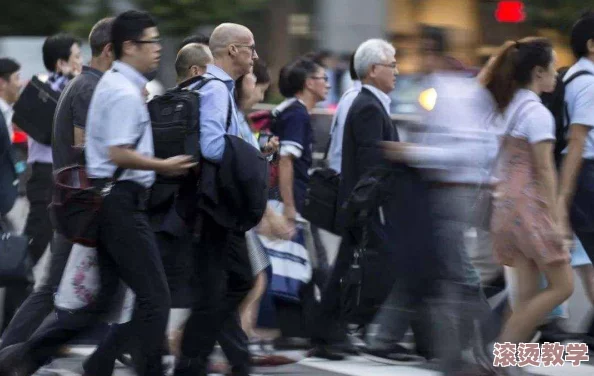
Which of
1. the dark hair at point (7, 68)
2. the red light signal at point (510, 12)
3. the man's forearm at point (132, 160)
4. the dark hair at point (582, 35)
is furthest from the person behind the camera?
the red light signal at point (510, 12)

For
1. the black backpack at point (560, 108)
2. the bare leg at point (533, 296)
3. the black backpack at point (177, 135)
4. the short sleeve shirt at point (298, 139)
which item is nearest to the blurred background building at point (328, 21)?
the black backpack at point (560, 108)

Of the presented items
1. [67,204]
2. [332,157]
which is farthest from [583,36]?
[67,204]

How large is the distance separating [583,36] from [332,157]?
1.63m

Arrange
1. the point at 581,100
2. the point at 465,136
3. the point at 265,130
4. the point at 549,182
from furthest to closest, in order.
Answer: the point at 265,130 < the point at 581,100 < the point at 549,182 < the point at 465,136

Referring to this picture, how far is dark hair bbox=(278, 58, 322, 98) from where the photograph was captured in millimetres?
8867

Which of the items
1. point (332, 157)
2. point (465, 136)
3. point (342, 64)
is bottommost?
point (342, 64)

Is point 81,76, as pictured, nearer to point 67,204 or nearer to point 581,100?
point 67,204

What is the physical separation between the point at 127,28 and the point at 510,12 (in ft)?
39.7

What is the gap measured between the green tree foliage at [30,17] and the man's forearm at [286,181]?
22.4 m

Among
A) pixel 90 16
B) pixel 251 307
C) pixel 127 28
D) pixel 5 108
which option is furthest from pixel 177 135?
pixel 90 16

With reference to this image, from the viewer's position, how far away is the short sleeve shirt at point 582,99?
322 inches

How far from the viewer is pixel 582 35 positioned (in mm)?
8516

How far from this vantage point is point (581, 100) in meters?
8.22

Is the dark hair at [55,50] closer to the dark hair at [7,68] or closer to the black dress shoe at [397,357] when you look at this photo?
the dark hair at [7,68]
